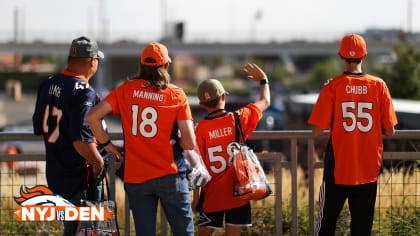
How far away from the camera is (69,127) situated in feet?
14.8

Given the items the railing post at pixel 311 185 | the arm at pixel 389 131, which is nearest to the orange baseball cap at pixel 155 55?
the arm at pixel 389 131

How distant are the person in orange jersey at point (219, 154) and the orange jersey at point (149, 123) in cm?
45

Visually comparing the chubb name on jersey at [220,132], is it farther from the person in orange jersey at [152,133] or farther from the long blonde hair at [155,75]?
the long blonde hair at [155,75]

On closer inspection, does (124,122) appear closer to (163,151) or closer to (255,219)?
(163,151)

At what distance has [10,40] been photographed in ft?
262

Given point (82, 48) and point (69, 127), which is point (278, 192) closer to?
point (69, 127)

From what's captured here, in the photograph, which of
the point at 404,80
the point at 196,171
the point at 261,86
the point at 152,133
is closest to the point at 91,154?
the point at 152,133

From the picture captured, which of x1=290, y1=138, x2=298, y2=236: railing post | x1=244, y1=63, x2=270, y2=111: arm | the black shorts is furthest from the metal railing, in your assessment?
the black shorts

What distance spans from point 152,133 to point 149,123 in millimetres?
74

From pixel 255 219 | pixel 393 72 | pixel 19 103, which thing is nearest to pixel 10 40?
pixel 19 103

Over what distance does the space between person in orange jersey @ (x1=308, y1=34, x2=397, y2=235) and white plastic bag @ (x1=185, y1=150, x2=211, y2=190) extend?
0.99 meters

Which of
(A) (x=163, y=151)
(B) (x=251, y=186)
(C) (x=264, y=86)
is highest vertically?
(C) (x=264, y=86)

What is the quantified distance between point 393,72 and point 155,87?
13490mm

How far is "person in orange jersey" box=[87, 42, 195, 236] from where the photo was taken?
415cm
